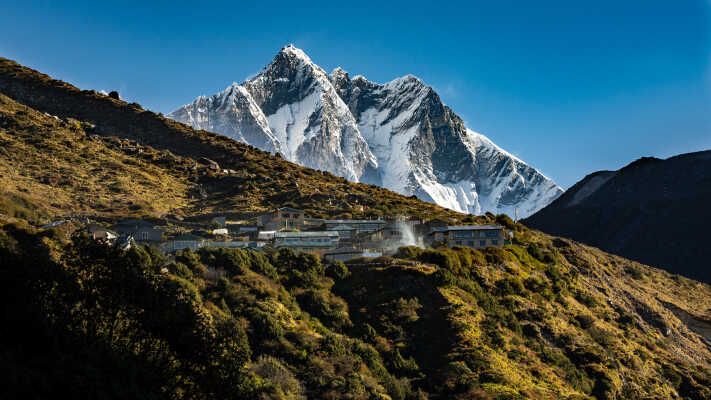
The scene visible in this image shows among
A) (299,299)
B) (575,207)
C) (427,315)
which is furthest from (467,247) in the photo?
(575,207)

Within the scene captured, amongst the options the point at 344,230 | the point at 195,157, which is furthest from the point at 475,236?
the point at 195,157

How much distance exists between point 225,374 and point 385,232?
4040 centimetres

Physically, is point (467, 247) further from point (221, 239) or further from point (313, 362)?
point (313, 362)

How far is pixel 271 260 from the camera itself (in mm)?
48594

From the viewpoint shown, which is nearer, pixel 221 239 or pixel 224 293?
pixel 224 293

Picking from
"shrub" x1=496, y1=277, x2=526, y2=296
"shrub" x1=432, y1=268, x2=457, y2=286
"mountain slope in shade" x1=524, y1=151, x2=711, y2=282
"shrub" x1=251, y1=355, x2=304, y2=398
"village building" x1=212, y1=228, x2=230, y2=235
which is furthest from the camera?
"mountain slope in shade" x1=524, y1=151, x2=711, y2=282

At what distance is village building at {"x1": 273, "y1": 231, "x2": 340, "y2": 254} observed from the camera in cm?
5519

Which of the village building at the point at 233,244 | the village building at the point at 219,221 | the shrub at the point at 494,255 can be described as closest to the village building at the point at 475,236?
the shrub at the point at 494,255

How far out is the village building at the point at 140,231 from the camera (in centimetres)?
5475

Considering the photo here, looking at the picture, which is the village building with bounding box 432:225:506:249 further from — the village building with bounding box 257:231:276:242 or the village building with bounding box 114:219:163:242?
the village building with bounding box 114:219:163:242

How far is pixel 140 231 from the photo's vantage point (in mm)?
55375

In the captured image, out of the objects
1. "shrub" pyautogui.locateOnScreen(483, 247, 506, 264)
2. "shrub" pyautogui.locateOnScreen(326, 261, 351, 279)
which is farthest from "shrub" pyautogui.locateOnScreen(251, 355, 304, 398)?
Result: "shrub" pyautogui.locateOnScreen(483, 247, 506, 264)

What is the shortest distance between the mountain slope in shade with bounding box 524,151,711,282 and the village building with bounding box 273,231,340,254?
94.9 m

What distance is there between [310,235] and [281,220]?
12640 millimetres
